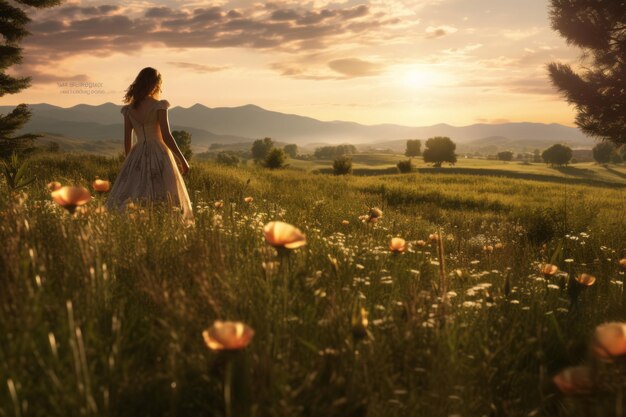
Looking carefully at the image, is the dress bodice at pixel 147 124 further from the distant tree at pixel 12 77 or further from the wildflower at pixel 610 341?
the distant tree at pixel 12 77

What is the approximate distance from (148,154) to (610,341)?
6224mm

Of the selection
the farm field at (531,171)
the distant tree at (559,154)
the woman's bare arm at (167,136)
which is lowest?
the farm field at (531,171)

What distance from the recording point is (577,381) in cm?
162

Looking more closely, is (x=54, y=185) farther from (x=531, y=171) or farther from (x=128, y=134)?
(x=531, y=171)

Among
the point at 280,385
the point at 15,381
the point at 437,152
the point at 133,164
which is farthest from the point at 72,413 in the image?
the point at 437,152

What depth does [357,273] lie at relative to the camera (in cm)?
352

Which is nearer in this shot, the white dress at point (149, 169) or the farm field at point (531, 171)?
the white dress at point (149, 169)

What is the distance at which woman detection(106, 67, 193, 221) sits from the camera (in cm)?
657

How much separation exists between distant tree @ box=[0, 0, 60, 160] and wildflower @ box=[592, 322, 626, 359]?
15.4 m

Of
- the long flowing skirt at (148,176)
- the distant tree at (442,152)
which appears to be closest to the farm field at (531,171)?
the distant tree at (442,152)

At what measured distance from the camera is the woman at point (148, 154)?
657 centimetres

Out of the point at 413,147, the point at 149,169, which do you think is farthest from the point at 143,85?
the point at 413,147

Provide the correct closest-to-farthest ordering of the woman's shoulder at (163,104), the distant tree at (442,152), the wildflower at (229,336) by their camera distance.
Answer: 1. the wildflower at (229,336)
2. the woman's shoulder at (163,104)
3. the distant tree at (442,152)

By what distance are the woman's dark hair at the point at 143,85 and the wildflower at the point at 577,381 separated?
6282 mm
